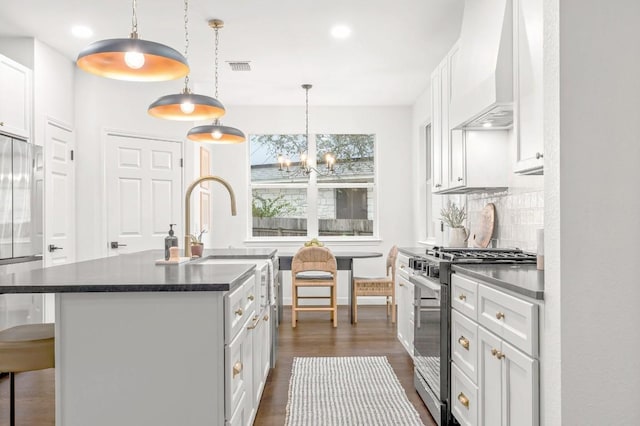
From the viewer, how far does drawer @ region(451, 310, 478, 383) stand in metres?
2.38

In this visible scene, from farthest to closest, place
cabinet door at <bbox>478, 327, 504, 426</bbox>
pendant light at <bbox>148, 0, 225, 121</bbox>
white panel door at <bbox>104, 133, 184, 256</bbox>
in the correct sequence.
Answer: white panel door at <bbox>104, 133, 184, 256</bbox> < pendant light at <bbox>148, 0, 225, 121</bbox> < cabinet door at <bbox>478, 327, 504, 426</bbox>

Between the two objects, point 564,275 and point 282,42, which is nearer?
point 564,275

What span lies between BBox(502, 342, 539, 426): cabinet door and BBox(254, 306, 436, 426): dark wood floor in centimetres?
98

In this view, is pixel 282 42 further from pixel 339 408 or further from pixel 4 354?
pixel 4 354

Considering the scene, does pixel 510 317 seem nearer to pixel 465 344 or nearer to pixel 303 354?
pixel 465 344

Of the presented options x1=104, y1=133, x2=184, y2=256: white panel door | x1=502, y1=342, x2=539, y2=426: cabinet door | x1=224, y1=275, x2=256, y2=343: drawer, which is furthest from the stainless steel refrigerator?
x1=502, y1=342, x2=539, y2=426: cabinet door

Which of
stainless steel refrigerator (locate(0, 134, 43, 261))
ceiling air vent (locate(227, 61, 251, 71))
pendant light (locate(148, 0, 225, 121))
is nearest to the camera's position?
pendant light (locate(148, 0, 225, 121))

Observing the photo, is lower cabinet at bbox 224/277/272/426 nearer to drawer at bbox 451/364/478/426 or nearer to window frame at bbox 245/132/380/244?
drawer at bbox 451/364/478/426

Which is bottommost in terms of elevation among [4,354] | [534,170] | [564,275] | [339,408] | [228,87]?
[339,408]

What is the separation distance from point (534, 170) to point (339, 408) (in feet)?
5.99

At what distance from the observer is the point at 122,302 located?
1942 mm

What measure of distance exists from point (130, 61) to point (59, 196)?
332 centimetres

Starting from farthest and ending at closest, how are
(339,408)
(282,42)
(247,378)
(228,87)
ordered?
1. (228,87)
2. (282,42)
3. (339,408)
4. (247,378)

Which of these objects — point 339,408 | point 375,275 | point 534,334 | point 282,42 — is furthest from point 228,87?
point 534,334
